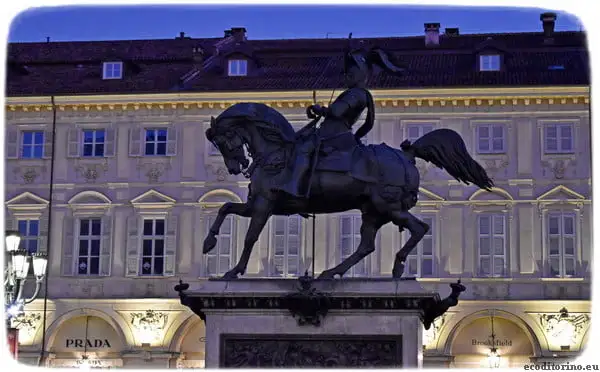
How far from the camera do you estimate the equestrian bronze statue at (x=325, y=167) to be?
550 inches

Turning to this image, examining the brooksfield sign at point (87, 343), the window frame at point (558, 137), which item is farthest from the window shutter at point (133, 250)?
the window frame at point (558, 137)

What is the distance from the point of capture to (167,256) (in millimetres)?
40094

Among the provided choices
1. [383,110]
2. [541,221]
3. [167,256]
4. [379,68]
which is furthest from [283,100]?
[379,68]

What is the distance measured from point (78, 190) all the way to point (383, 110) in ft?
31.2

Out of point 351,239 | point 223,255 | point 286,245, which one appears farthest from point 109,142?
point 351,239

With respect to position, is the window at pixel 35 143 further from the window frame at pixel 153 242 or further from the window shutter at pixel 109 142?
the window frame at pixel 153 242

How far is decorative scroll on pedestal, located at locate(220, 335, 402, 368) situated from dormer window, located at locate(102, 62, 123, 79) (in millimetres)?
29948

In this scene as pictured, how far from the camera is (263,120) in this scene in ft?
46.6

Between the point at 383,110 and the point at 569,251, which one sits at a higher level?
the point at 383,110

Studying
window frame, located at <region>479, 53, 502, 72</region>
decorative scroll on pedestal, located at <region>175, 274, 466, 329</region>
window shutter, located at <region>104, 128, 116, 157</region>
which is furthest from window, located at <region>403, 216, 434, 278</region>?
decorative scroll on pedestal, located at <region>175, 274, 466, 329</region>

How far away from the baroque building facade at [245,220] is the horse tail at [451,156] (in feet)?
78.3

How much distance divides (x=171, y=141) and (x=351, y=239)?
6.34m

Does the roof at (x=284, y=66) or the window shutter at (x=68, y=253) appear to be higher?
the roof at (x=284, y=66)

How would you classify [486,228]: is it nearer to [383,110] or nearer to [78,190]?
[383,110]
